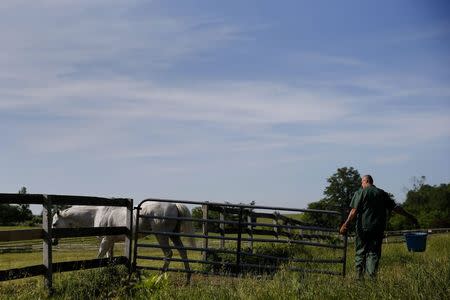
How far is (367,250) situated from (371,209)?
0.69 metres

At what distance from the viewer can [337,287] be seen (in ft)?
21.4

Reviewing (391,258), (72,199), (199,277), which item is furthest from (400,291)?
(391,258)

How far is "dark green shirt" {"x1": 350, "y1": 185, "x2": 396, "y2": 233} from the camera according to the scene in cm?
961

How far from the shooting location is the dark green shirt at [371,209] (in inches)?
378

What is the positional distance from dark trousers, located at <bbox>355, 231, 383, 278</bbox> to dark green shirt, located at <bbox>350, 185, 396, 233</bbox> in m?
0.09

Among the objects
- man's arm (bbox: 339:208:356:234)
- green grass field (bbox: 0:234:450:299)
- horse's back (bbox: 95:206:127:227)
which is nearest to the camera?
green grass field (bbox: 0:234:450:299)

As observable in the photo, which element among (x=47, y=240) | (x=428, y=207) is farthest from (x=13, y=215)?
(x=428, y=207)

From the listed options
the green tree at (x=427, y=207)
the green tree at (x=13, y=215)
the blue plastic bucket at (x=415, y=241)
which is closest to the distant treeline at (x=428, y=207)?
the green tree at (x=427, y=207)

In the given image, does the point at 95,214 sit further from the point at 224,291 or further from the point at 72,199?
the point at 224,291

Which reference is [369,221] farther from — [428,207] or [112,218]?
[428,207]

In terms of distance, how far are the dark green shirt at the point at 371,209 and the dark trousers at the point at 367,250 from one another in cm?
9

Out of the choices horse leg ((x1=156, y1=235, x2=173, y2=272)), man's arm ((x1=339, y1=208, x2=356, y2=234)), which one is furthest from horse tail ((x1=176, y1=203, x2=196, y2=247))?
man's arm ((x1=339, y1=208, x2=356, y2=234))

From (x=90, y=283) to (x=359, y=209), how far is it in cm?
456

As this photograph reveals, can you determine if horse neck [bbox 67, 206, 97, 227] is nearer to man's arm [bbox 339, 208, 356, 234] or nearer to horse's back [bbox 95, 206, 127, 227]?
horse's back [bbox 95, 206, 127, 227]
